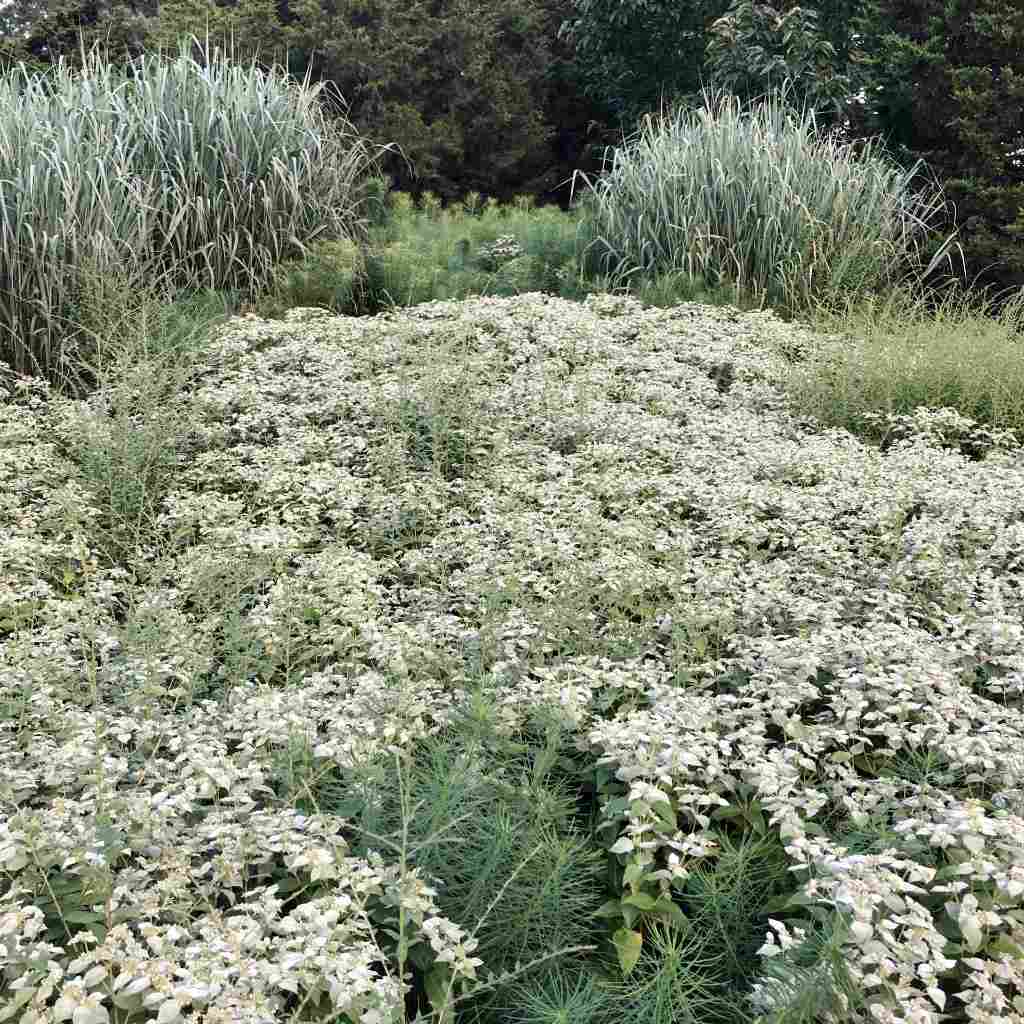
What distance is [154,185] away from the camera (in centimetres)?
700

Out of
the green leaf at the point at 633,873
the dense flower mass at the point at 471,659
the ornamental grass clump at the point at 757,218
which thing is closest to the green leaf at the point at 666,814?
the dense flower mass at the point at 471,659

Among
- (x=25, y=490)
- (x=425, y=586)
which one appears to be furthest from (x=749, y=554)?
(x=25, y=490)

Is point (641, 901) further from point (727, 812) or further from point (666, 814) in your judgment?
point (727, 812)

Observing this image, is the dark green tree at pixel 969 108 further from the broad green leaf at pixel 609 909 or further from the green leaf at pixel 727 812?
the broad green leaf at pixel 609 909

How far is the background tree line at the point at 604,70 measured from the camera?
470 inches

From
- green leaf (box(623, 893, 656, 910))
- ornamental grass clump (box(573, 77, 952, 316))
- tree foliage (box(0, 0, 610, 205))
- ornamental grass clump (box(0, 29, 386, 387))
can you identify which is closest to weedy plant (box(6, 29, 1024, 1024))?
green leaf (box(623, 893, 656, 910))

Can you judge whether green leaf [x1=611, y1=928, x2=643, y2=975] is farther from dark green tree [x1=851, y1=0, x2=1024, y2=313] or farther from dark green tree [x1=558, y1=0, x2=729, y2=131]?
dark green tree [x1=558, y1=0, x2=729, y2=131]

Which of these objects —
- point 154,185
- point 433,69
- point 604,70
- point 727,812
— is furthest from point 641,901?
point 604,70

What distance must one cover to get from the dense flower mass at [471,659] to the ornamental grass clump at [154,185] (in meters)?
1.14

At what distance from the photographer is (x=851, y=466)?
4402 millimetres

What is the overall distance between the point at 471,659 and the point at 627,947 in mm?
997

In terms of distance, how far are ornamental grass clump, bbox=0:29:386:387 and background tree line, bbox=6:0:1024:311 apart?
10.3 ft

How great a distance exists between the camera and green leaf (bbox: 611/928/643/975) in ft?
6.50

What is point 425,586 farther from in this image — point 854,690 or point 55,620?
point 854,690
